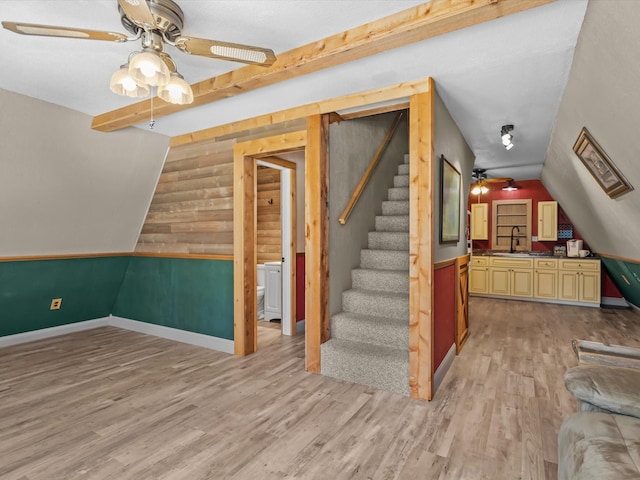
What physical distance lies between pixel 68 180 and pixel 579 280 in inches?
307

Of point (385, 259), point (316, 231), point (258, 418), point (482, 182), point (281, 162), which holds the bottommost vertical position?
point (258, 418)

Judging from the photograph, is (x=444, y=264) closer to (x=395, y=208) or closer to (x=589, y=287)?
(x=395, y=208)

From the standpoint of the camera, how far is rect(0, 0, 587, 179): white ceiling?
6.39 ft

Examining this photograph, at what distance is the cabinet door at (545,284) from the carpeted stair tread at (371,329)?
182 inches

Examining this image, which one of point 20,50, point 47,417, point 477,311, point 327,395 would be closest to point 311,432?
point 327,395

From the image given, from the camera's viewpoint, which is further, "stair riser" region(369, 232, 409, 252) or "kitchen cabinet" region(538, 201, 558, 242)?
"kitchen cabinet" region(538, 201, 558, 242)

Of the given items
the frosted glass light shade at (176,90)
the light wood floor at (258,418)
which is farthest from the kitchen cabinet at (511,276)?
the frosted glass light shade at (176,90)

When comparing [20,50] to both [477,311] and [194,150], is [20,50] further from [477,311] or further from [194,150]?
[477,311]

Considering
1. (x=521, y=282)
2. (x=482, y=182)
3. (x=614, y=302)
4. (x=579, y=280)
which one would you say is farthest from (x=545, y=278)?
(x=482, y=182)

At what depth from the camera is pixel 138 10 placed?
1510mm

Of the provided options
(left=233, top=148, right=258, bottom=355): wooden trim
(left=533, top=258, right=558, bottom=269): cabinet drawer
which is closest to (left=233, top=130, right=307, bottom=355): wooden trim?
(left=233, top=148, right=258, bottom=355): wooden trim

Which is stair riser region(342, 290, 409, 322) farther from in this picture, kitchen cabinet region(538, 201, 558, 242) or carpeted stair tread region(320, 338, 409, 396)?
kitchen cabinet region(538, 201, 558, 242)

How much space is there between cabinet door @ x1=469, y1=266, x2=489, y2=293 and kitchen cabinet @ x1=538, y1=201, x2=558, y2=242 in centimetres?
134

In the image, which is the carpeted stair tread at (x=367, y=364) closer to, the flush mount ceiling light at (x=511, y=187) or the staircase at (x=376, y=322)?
the staircase at (x=376, y=322)
